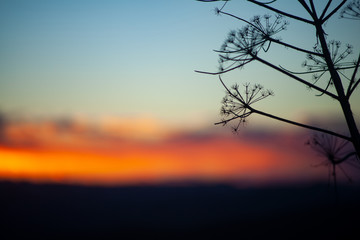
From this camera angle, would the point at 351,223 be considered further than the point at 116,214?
No

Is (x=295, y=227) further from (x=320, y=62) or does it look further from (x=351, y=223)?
(x=320, y=62)

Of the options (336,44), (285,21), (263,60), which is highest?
(285,21)

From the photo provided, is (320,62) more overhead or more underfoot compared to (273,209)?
more overhead

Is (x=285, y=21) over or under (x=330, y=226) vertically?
over

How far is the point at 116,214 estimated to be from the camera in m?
121

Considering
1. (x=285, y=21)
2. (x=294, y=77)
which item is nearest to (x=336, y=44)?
(x=285, y=21)

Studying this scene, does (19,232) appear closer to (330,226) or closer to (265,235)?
(265,235)

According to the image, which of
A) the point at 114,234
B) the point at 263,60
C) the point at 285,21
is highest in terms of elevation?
the point at 285,21

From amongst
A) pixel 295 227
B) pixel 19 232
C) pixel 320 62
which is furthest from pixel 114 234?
pixel 320 62

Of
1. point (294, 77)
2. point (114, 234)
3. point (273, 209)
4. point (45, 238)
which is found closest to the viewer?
point (294, 77)

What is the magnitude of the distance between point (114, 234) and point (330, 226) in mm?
73699

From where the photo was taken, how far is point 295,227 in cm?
9162

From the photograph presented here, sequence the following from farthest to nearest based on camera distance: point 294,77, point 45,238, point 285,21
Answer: point 45,238 < point 285,21 < point 294,77

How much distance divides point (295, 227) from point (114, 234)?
213ft
